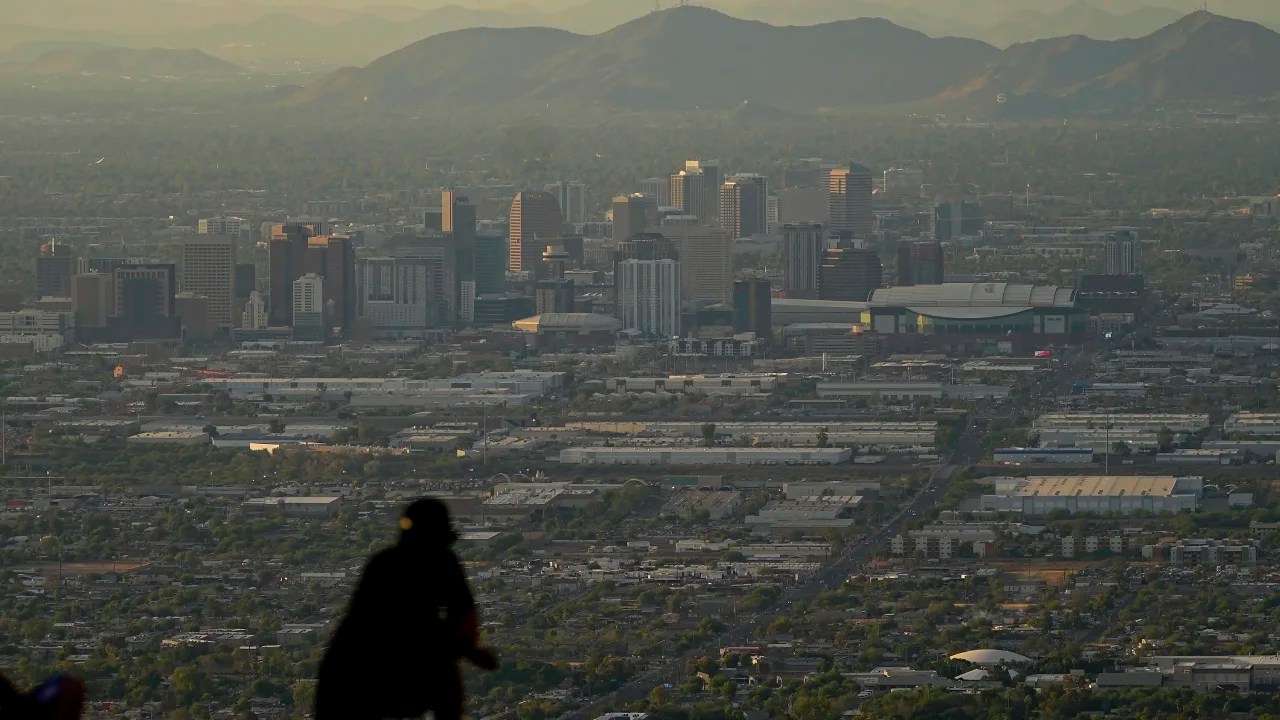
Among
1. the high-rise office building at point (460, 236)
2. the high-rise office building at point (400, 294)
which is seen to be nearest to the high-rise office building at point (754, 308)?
the high-rise office building at point (400, 294)

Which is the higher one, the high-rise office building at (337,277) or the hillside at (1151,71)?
the hillside at (1151,71)

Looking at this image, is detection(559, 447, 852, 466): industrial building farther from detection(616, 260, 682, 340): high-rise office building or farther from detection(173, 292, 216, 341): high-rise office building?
detection(173, 292, 216, 341): high-rise office building

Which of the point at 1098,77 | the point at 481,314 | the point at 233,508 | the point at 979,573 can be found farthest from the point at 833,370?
the point at 1098,77

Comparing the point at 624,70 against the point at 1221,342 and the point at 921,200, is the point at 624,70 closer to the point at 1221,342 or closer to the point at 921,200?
the point at 921,200

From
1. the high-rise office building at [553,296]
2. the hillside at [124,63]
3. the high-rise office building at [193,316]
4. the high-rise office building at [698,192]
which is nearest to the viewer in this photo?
the high-rise office building at [193,316]

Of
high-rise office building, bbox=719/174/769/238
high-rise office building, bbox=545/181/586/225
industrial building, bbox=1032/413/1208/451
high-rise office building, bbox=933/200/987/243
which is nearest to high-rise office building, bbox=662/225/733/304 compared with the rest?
high-rise office building, bbox=719/174/769/238

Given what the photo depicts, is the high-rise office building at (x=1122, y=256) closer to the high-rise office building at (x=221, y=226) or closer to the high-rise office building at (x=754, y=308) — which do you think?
the high-rise office building at (x=754, y=308)
